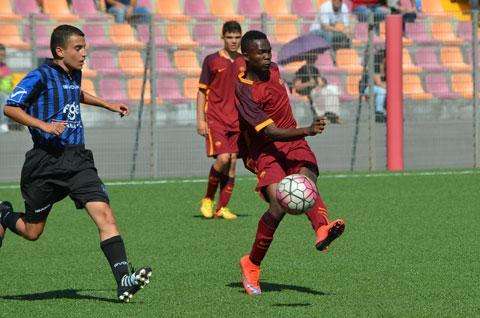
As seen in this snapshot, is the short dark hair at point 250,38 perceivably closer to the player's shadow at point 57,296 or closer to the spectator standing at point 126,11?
the player's shadow at point 57,296

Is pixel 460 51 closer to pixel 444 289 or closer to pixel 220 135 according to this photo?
pixel 220 135

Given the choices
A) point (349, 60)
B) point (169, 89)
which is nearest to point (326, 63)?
point (349, 60)

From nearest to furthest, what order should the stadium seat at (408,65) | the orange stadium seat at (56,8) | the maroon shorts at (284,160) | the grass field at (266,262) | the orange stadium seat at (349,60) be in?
1. the grass field at (266,262)
2. the maroon shorts at (284,160)
3. the orange stadium seat at (349,60)
4. the stadium seat at (408,65)
5. the orange stadium seat at (56,8)

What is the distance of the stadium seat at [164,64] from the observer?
62.6ft

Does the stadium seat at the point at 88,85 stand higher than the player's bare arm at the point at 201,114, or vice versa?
the stadium seat at the point at 88,85

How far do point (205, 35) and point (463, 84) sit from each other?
170 inches

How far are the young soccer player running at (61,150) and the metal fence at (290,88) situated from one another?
10193 millimetres

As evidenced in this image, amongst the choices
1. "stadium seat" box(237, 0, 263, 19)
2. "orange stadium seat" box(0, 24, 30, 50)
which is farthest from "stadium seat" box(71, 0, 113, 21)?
"stadium seat" box(237, 0, 263, 19)

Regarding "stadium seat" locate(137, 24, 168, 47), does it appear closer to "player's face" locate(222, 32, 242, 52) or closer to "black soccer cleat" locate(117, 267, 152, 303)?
"player's face" locate(222, 32, 242, 52)

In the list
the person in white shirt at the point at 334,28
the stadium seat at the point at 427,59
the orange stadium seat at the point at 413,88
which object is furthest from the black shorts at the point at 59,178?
the stadium seat at the point at 427,59

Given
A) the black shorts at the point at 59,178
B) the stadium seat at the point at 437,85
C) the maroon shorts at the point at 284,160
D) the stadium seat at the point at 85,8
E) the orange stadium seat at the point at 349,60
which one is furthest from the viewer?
the stadium seat at the point at 85,8

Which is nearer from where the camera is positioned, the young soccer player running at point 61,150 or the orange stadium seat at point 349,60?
the young soccer player running at point 61,150

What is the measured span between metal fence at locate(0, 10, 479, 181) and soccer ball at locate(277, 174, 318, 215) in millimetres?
10741

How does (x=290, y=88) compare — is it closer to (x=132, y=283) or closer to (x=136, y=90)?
(x=136, y=90)
